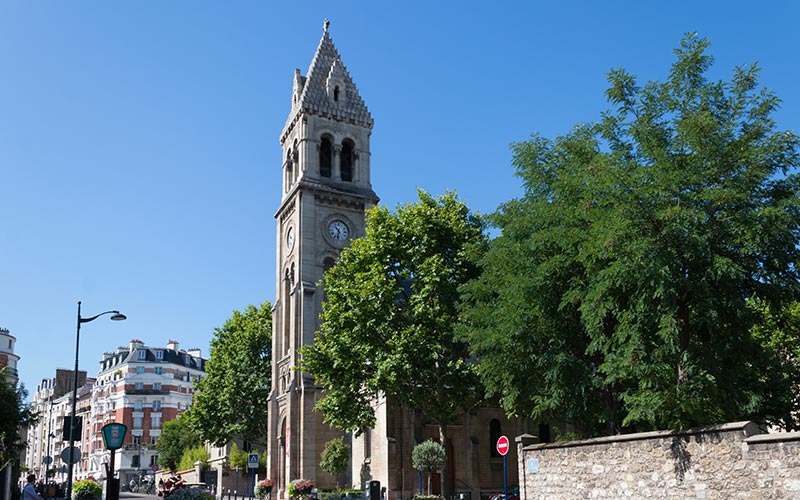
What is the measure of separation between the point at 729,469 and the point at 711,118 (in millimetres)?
7962

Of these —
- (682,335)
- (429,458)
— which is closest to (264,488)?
(429,458)

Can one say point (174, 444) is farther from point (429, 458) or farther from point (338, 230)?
point (429, 458)

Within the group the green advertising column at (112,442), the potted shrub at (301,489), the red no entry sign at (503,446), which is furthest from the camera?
the potted shrub at (301,489)

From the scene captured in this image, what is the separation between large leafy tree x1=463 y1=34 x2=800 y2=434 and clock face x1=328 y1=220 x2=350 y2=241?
31.4m

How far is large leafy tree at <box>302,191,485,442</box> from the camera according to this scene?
1281 inches

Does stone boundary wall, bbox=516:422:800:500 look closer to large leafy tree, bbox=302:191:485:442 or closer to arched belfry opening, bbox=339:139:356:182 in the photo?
large leafy tree, bbox=302:191:485:442

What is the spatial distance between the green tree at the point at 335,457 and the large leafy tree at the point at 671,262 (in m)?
24.3

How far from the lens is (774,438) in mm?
13766

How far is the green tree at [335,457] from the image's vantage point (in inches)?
1724

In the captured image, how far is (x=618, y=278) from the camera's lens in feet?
58.2

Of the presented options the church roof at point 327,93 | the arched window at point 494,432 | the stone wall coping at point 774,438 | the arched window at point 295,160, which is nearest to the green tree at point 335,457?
the arched window at point 494,432

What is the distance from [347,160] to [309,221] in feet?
21.7

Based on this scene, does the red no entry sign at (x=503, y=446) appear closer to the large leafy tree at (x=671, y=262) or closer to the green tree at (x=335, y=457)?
the large leafy tree at (x=671, y=262)

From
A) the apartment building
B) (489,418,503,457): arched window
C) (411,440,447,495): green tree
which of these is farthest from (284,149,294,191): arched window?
the apartment building
